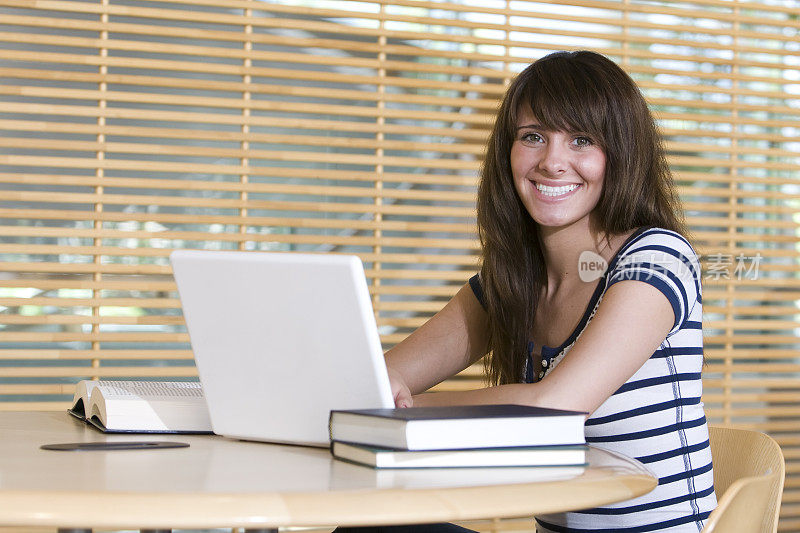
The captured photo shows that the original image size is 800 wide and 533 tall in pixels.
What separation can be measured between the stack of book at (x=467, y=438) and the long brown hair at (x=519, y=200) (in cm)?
77

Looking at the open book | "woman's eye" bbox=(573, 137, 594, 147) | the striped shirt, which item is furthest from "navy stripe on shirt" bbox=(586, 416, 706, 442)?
the open book

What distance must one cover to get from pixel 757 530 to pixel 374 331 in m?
0.62

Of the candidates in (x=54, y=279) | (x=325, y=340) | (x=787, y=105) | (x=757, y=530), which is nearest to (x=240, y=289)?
(x=325, y=340)

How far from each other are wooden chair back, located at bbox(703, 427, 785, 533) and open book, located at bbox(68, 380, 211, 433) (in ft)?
2.48

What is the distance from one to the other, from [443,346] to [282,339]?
0.82m

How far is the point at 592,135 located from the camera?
1.79 metres

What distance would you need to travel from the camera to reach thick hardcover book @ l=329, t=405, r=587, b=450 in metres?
1.09

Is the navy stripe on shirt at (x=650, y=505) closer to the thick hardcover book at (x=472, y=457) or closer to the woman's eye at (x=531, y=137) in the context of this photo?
the thick hardcover book at (x=472, y=457)

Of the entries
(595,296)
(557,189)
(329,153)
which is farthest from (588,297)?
(329,153)

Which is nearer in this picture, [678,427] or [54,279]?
[678,427]

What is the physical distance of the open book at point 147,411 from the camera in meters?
1.47

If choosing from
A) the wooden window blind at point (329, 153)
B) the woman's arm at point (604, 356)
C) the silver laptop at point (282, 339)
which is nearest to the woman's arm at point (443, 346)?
the woman's arm at point (604, 356)

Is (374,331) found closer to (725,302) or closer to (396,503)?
(396,503)

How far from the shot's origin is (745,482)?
129cm
